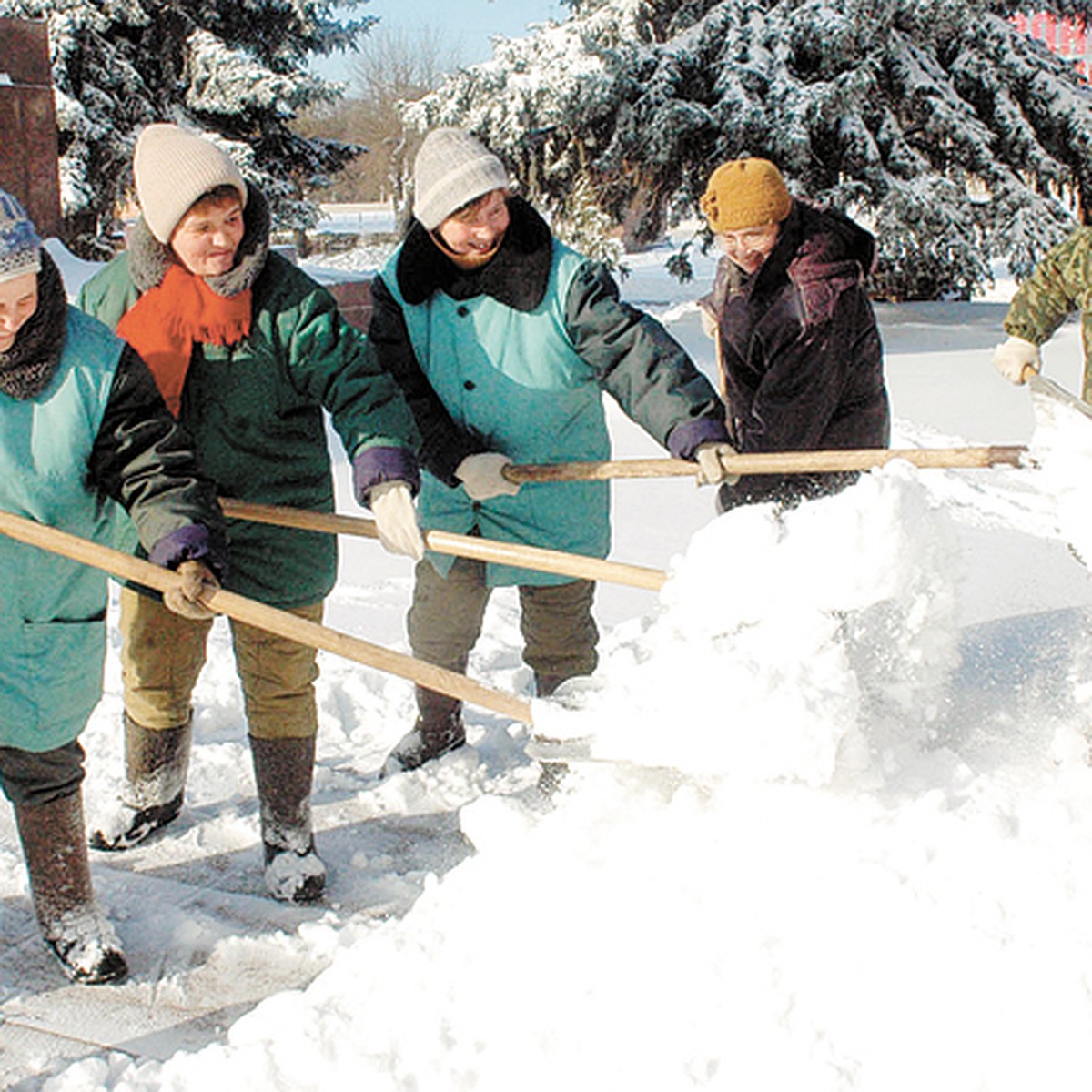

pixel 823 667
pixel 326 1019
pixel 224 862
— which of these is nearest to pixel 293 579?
pixel 224 862

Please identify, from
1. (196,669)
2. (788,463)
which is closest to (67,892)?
(196,669)

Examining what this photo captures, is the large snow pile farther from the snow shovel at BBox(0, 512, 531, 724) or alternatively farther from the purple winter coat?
the purple winter coat

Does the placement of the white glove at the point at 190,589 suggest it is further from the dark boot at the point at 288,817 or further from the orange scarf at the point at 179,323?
the dark boot at the point at 288,817

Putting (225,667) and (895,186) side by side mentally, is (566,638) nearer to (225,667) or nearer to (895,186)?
(225,667)

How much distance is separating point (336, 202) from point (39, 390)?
4497 cm

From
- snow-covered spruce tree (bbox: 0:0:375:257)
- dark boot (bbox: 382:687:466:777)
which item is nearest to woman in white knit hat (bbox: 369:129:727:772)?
dark boot (bbox: 382:687:466:777)

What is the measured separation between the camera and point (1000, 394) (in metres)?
8.38

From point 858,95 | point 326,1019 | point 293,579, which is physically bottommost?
point 326,1019

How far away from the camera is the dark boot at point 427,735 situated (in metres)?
3.28

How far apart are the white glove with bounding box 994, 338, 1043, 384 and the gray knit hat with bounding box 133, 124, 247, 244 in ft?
6.09

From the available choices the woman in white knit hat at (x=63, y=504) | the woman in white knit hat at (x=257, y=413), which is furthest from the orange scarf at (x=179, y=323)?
the woman in white knit hat at (x=63, y=504)

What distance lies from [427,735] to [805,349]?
150 centimetres

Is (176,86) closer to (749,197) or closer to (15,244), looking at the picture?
(749,197)

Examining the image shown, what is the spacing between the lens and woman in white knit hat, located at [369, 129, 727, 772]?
2684 millimetres
